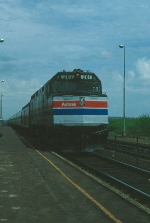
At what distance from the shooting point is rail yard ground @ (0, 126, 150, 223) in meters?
8.48

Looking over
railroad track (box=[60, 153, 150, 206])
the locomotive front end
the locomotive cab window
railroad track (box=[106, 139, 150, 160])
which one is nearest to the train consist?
the locomotive front end

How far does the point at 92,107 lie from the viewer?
2191cm

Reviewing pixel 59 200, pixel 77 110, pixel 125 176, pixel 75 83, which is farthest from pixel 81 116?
pixel 59 200

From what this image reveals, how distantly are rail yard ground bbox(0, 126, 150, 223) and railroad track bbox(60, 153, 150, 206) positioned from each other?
0.54m

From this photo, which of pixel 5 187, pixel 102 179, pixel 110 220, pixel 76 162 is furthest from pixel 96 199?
pixel 76 162

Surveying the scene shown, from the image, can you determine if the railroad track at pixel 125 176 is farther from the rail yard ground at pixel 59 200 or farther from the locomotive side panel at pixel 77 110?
the locomotive side panel at pixel 77 110

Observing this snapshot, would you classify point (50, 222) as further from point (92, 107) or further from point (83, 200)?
point (92, 107)

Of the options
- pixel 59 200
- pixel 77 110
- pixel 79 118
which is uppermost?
pixel 77 110

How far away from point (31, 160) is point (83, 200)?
9.86m

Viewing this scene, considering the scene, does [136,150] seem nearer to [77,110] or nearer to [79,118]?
[79,118]

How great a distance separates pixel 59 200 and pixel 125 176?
5.01 meters

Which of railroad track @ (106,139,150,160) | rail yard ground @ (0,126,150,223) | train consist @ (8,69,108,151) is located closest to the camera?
rail yard ground @ (0,126,150,223)

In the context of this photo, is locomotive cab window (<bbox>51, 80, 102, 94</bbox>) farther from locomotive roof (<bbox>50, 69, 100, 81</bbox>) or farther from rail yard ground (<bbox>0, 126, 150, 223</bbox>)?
rail yard ground (<bbox>0, 126, 150, 223</bbox>)

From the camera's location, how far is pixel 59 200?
10250 millimetres
